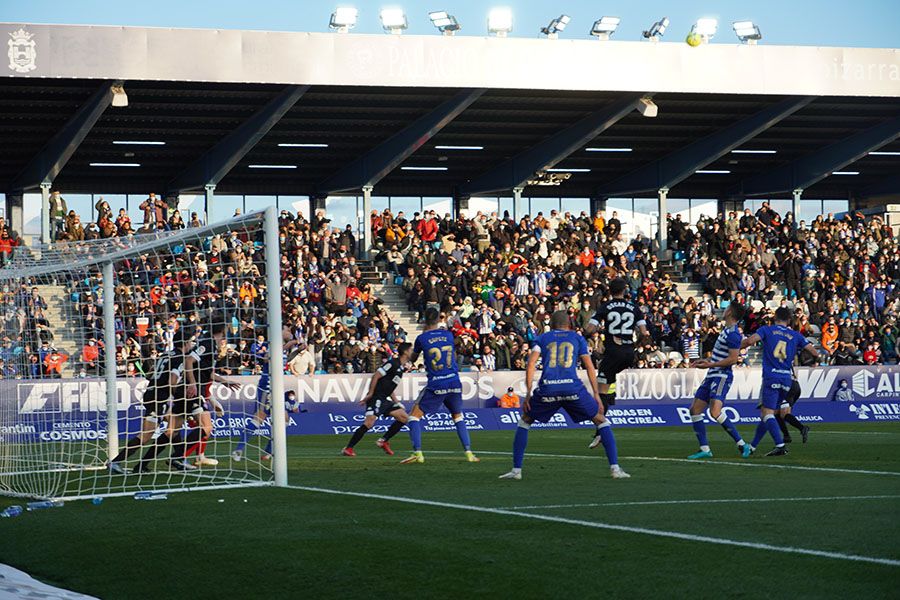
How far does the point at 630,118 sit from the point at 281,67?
1252 centimetres

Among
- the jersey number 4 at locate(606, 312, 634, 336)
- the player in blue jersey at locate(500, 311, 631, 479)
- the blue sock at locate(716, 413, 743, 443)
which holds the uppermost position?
the jersey number 4 at locate(606, 312, 634, 336)

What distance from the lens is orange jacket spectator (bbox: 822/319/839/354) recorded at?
36322 mm

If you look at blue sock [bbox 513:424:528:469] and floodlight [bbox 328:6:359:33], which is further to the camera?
floodlight [bbox 328:6:359:33]

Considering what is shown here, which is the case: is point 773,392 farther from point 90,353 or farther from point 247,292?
point 90,353

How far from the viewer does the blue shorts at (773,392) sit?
17203mm

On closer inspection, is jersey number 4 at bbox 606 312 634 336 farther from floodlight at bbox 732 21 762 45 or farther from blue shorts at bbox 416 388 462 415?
floodlight at bbox 732 21 762 45

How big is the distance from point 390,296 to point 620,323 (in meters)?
20.2

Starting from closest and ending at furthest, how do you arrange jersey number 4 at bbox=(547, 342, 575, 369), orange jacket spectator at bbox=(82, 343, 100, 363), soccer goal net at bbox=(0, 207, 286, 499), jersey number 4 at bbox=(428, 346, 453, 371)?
jersey number 4 at bbox=(547, 342, 575, 369) → soccer goal net at bbox=(0, 207, 286, 499) → orange jacket spectator at bbox=(82, 343, 100, 363) → jersey number 4 at bbox=(428, 346, 453, 371)

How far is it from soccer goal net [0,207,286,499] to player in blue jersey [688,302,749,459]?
5.83 meters

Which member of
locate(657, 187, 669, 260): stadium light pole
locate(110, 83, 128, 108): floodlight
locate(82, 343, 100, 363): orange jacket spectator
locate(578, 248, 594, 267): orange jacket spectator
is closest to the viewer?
locate(82, 343, 100, 363): orange jacket spectator

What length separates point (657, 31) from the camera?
3753 cm

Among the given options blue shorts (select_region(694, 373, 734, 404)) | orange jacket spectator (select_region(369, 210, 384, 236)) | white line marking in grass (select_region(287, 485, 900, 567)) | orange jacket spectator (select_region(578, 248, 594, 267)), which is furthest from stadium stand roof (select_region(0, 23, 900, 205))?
white line marking in grass (select_region(287, 485, 900, 567))

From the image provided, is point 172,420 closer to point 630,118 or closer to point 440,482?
point 440,482

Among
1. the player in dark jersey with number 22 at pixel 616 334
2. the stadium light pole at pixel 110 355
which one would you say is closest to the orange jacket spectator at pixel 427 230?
the player in dark jersey with number 22 at pixel 616 334
